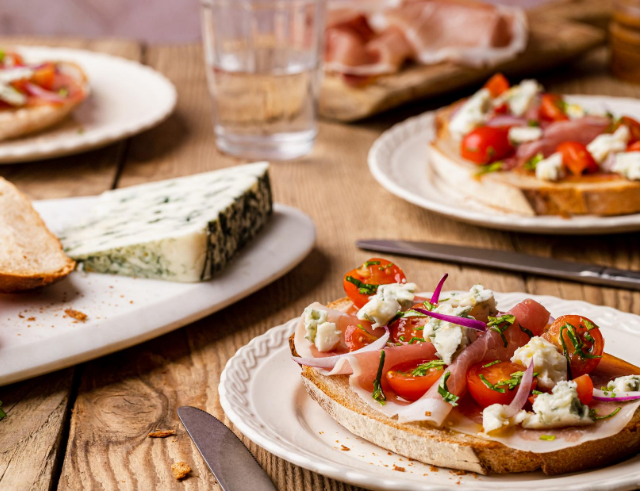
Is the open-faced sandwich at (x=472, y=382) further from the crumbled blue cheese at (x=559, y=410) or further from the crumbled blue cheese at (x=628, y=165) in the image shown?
the crumbled blue cheese at (x=628, y=165)

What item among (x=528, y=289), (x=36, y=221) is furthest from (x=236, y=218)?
(x=528, y=289)

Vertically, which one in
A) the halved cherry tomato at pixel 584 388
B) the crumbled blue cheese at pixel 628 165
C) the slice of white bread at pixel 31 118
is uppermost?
the halved cherry tomato at pixel 584 388

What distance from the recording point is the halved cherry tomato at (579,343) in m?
1.46

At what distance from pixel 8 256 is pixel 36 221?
240mm

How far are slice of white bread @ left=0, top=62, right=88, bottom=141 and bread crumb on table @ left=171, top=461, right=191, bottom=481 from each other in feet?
6.78

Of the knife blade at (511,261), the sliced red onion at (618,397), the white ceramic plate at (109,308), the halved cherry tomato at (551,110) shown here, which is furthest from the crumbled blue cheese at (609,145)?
the sliced red onion at (618,397)

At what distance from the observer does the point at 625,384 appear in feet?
4.64

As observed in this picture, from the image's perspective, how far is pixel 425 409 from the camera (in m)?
1.39

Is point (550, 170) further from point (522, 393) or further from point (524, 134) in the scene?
point (522, 393)

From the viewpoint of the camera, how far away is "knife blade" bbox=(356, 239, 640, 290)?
221 cm

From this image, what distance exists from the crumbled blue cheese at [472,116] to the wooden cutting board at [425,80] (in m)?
0.71

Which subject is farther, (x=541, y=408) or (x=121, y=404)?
(x=121, y=404)

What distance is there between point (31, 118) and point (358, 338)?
2.13 meters

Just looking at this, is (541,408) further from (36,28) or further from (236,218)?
(36,28)
